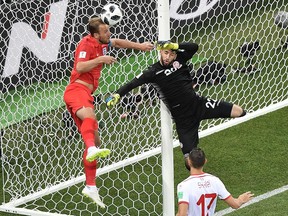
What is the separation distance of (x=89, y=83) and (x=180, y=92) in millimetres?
915

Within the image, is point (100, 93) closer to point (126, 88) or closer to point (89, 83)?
point (89, 83)

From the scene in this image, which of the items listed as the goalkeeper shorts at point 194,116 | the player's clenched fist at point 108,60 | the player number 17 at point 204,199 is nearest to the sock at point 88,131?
the player's clenched fist at point 108,60

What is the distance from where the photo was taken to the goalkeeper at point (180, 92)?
32.4 ft

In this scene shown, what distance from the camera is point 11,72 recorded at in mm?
11602

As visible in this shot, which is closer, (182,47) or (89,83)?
(182,47)

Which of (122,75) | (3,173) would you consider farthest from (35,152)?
(122,75)

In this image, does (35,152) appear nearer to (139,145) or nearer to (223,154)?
(139,145)

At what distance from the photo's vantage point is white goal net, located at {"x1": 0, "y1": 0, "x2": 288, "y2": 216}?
1118 centimetres

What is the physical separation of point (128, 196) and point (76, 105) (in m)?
1.63

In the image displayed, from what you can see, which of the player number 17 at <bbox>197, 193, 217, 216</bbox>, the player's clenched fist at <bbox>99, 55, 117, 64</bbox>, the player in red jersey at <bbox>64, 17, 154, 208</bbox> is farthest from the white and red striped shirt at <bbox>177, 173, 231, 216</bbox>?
the player's clenched fist at <bbox>99, 55, 117, 64</bbox>

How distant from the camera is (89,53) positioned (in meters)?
9.84

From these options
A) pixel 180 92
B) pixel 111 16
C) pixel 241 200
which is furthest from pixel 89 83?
pixel 241 200

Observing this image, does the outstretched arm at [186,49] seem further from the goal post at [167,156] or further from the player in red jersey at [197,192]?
the player in red jersey at [197,192]

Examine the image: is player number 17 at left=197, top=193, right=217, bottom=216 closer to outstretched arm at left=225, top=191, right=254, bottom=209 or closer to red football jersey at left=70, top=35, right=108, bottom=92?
outstretched arm at left=225, top=191, right=254, bottom=209
